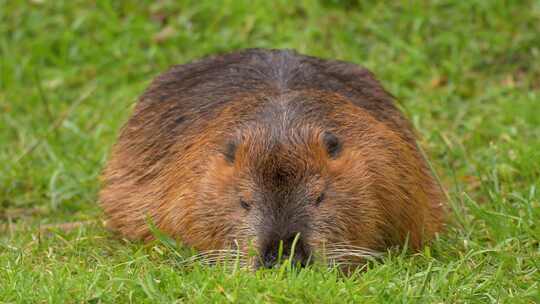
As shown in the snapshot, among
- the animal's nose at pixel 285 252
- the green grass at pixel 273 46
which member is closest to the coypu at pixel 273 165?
the animal's nose at pixel 285 252

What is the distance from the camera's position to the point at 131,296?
365 centimetres

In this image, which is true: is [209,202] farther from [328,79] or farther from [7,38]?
[7,38]

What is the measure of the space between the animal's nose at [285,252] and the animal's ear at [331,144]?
461mm

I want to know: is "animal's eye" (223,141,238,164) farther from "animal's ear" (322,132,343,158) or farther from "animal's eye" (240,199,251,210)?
"animal's ear" (322,132,343,158)

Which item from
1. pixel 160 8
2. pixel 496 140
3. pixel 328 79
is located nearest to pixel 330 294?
pixel 328 79

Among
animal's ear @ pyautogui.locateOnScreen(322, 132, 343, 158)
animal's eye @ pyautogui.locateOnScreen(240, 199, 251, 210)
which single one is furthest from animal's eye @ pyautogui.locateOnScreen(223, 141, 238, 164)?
animal's ear @ pyautogui.locateOnScreen(322, 132, 343, 158)

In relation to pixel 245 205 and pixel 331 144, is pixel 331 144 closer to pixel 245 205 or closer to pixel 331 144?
pixel 331 144

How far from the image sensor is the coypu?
4113mm

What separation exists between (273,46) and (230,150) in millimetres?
2827

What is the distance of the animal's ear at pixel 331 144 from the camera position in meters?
4.28

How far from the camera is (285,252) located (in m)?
3.92

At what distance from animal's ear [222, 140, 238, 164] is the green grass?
1.42 ft

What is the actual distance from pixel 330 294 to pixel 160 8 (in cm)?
424

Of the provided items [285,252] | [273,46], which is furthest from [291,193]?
[273,46]
